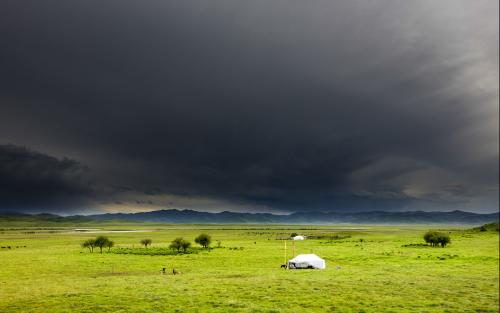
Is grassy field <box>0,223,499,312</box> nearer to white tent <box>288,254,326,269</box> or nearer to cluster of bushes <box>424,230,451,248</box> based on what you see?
white tent <box>288,254,326,269</box>

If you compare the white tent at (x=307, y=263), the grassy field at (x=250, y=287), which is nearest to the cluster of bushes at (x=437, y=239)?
the grassy field at (x=250, y=287)

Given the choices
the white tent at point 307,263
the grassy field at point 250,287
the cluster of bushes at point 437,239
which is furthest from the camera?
the cluster of bushes at point 437,239

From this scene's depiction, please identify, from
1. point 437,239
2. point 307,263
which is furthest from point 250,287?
point 437,239

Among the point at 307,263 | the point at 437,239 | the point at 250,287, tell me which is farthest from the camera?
the point at 437,239

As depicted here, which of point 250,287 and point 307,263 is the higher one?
point 307,263

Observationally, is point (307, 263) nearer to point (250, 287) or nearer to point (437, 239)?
point (250, 287)

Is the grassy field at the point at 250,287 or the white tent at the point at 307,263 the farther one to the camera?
the white tent at the point at 307,263

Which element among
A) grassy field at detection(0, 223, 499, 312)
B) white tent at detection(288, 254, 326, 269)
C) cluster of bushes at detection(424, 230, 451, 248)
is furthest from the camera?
cluster of bushes at detection(424, 230, 451, 248)

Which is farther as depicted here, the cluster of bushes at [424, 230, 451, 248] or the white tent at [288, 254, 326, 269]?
the cluster of bushes at [424, 230, 451, 248]

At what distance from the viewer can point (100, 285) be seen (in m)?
49.2

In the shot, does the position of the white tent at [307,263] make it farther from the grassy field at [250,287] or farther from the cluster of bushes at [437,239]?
the cluster of bushes at [437,239]

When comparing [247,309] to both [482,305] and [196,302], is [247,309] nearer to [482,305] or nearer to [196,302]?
[196,302]

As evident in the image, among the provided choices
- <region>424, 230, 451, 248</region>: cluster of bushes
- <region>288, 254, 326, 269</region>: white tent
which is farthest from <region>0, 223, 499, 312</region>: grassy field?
<region>424, 230, 451, 248</region>: cluster of bushes

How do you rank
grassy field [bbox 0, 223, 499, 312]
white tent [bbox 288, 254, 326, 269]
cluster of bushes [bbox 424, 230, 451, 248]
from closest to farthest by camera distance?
grassy field [bbox 0, 223, 499, 312] < white tent [bbox 288, 254, 326, 269] < cluster of bushes [bbox 424, 230, 451, 248]
